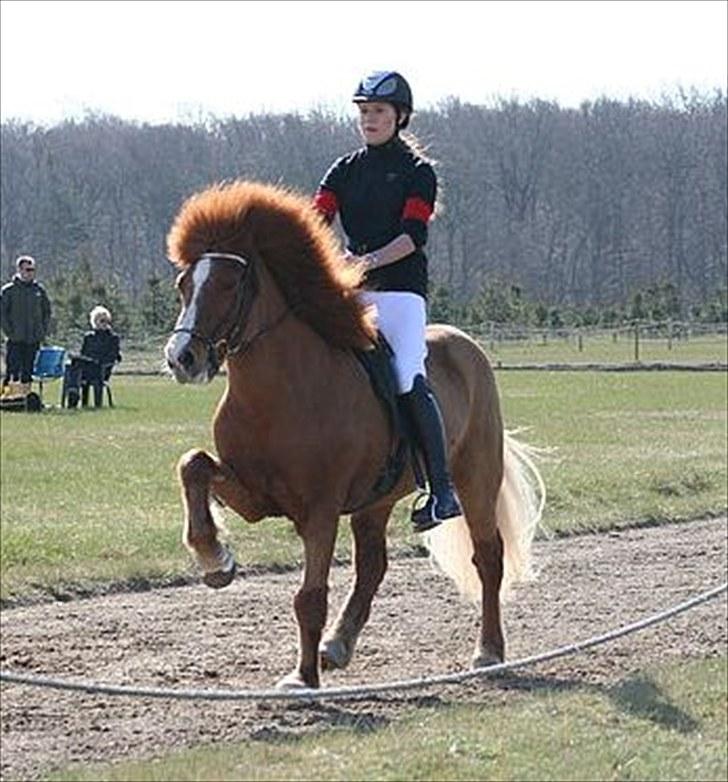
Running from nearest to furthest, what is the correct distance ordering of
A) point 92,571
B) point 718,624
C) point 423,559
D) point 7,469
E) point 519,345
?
point 718,624, point 92,571, point 423,559, point 7,469, point 519,345

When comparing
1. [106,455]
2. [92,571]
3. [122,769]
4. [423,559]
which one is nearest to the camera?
[122,769]

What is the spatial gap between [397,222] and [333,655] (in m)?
2.18

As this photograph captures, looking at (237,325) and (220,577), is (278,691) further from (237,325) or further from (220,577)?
(237,325)

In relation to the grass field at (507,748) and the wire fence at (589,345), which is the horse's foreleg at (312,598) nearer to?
the grass field at (507,748)

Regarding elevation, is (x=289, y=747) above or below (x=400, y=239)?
below

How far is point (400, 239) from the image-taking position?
357 inches

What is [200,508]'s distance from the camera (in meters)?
8.35

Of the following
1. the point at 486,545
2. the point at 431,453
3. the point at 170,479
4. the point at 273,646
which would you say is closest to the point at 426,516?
the point at 431,453

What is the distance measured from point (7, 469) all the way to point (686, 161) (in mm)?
103592

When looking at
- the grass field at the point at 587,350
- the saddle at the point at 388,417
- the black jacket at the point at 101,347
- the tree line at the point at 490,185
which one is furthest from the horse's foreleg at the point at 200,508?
the tree line at the point at 490,185

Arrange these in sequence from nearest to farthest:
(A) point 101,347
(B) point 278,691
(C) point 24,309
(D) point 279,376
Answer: (B) point 278,691 → (D) point 279,376 → (C) point 24,309 → (A) point 101,347

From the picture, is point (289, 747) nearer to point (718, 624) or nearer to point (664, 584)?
point (718, 624)

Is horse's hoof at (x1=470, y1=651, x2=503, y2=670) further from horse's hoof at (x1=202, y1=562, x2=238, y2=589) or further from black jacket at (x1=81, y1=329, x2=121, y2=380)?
black jacket at (x1=81, y1=329, x2=121, y2=380)

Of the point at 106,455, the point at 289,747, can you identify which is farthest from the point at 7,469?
the point at 289,747
